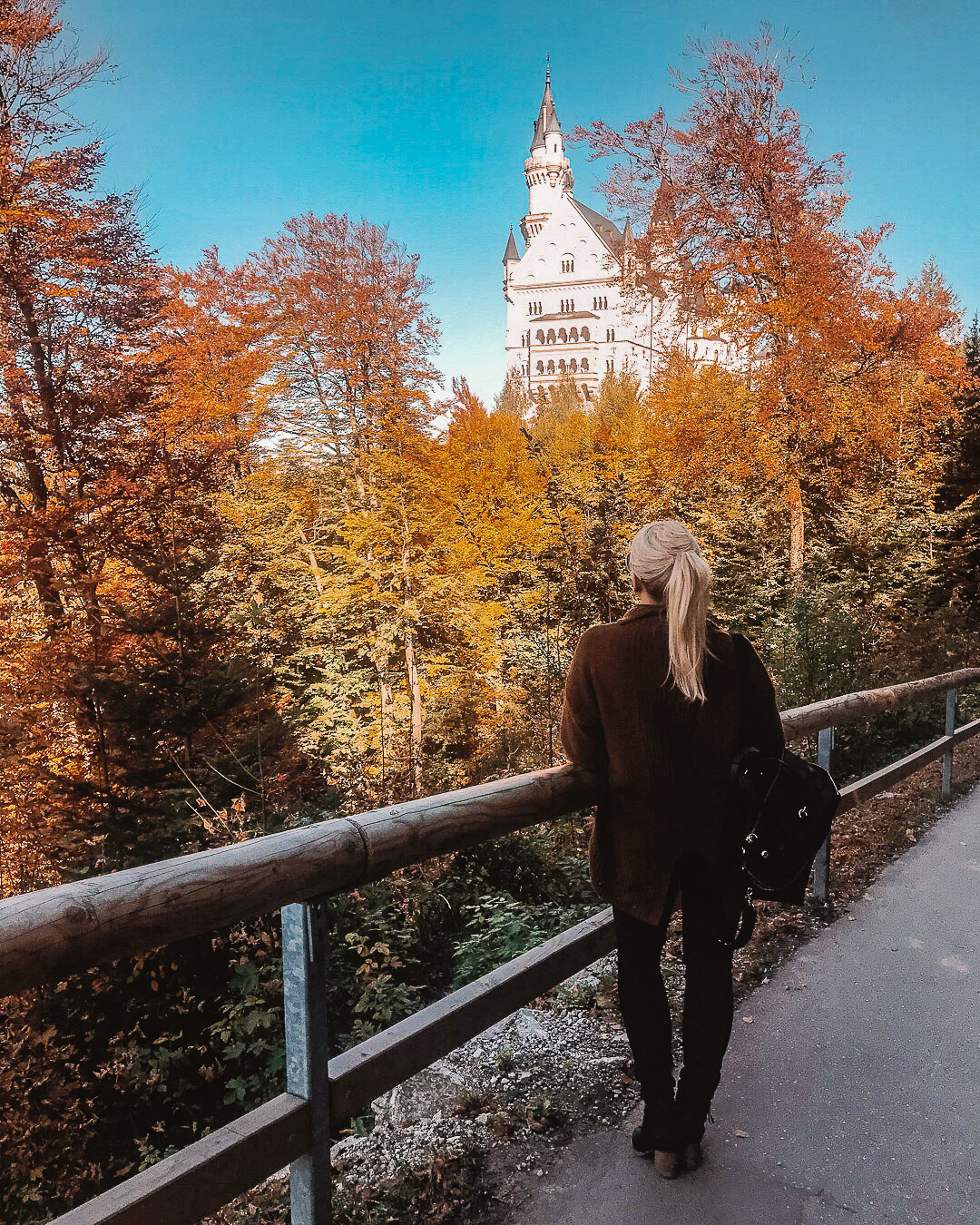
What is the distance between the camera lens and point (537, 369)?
93750 mm

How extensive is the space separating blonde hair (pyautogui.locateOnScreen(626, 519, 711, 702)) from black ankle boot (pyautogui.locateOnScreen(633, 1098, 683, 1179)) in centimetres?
119

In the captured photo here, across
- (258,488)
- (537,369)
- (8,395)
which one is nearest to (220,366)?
(258,488)

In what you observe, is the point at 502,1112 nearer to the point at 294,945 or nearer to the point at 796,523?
the point at 294,945

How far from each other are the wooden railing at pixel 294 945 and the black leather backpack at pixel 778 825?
0.49m

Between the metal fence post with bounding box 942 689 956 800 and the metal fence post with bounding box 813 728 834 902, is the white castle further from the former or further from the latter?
the metal fence post with bounding box 813 728 834 902

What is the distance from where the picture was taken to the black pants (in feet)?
7.96

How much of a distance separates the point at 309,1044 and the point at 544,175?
12114 centimetres

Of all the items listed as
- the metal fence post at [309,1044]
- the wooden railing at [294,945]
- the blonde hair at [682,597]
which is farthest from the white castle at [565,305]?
the metal fence post at [309,1044]

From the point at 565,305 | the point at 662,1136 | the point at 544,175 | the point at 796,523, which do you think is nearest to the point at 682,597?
the point at 662,1136

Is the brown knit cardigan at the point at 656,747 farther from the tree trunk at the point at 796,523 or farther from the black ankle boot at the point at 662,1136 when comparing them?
the tree trunk at the point at 796,523

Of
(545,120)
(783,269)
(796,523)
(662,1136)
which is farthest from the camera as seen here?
(545,120)

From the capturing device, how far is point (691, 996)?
8.11ft

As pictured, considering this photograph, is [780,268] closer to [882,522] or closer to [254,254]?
[882,522]

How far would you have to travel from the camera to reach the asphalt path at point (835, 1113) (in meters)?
2.28
